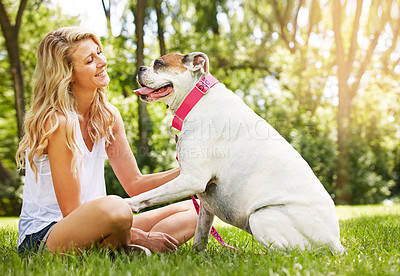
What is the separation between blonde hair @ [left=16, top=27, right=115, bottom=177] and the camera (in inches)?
104

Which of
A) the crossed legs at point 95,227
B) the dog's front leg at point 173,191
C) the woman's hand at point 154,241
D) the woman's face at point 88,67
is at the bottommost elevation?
the woman's hand at point 154,241

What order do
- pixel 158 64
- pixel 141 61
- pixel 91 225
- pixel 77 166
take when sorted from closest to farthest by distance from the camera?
pixel 91 225, pixel 77 166, pixel 158 64, pixel 141 61

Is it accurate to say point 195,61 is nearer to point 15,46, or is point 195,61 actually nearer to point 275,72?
point 15,46

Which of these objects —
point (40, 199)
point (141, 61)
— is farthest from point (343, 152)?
point (40, 199)

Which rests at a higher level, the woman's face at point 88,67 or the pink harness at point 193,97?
the woman's face at point 88,67

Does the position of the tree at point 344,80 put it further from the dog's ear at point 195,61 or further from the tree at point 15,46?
the dog's ear at point 195,61

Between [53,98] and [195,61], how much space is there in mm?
1039

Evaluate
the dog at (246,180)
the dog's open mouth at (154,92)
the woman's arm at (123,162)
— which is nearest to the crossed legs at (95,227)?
the dog at (246,180)

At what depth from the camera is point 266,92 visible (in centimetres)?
1579

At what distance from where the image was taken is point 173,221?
3.09 meters

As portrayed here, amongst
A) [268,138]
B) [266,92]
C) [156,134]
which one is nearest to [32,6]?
[156,134]

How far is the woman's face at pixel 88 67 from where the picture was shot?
2877 mm

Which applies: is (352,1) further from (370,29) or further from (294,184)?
(294,184)

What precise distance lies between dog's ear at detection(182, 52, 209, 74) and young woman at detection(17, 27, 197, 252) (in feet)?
2.26
